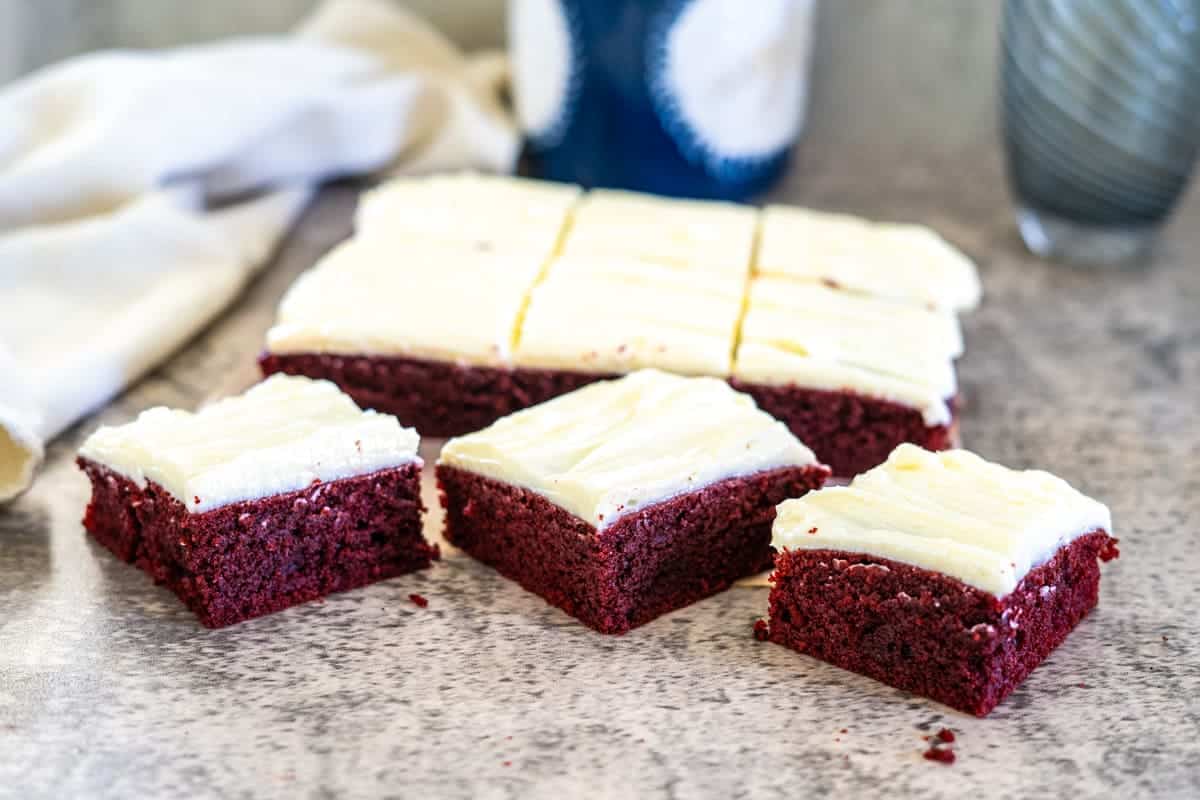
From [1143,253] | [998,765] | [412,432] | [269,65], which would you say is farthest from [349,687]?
[1143,253]

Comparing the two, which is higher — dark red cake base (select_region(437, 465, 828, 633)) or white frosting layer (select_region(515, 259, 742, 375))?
white frosting layer (select_region(515, 259, 742, 375))

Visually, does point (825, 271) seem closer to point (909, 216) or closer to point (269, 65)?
point (909, 216)

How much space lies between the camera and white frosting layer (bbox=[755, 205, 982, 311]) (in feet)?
10.3

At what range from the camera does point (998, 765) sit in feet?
6.50

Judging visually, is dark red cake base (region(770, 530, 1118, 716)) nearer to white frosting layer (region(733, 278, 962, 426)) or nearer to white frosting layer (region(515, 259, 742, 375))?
white frosting layer (region(733, 278, 962, 426))

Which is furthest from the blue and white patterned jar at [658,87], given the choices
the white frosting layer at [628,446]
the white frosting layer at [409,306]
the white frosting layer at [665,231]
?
the white frosting layer at [628,446]

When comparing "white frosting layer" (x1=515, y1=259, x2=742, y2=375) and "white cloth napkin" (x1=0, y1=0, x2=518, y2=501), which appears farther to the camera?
"white cloth napkin" (x1=0, y1=0, x2=518, y2=501)

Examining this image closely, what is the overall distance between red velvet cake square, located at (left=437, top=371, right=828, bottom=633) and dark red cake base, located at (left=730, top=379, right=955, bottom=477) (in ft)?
0.85

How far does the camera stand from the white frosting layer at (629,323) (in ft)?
9.34

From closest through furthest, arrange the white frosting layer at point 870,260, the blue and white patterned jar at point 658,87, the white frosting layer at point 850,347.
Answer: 1. the white frosting layer at point 850,347
2. the white frosting layer at point 870,260
3. the blue and white patterned jar at point 658,87

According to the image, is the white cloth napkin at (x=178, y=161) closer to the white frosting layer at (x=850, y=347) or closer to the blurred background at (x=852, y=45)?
the blurred background at (x=852, y=45)

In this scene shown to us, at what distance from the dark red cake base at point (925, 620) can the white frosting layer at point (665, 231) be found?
1.09 metres

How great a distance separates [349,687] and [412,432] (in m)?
0.48

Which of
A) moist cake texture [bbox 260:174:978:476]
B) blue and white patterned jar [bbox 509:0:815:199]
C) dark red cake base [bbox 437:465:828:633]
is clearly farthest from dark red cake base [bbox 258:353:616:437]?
blue and white patterned jar [bbox 509:0:815:199]
